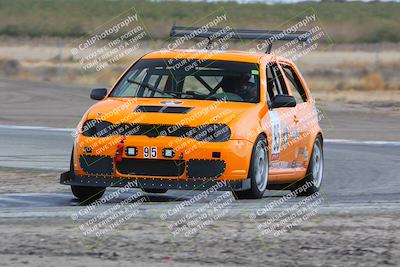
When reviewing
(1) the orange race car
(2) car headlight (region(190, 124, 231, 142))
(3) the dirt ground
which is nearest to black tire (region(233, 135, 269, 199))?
(1) the orange race car

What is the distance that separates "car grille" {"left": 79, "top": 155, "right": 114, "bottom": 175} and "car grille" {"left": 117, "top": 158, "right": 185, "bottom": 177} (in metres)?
0.14

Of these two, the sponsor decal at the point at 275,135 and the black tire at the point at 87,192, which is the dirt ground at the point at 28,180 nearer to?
the black tire at the point at 87,192

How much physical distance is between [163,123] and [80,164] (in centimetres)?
94

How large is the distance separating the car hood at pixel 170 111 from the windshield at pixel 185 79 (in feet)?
1.08

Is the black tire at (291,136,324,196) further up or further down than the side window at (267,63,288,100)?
further down

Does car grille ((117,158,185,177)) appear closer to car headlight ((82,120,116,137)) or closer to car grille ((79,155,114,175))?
car grille ((79,155,114,175))

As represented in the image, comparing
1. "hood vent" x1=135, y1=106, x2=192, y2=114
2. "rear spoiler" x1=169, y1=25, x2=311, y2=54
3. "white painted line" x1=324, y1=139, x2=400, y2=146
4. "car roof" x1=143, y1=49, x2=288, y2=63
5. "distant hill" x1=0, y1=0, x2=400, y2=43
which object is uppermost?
"rear spoiler" x1=169, y1=25, x2=311, y2=54

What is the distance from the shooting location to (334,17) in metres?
71.6

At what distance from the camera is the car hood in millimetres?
11023

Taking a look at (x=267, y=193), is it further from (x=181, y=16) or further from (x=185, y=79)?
(x=181, y=16)

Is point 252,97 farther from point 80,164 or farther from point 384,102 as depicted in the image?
point 384,102

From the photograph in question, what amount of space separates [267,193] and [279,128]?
145 cm

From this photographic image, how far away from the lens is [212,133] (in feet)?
36.1

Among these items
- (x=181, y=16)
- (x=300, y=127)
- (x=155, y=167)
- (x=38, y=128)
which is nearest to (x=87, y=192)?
(x=155, y=167)
